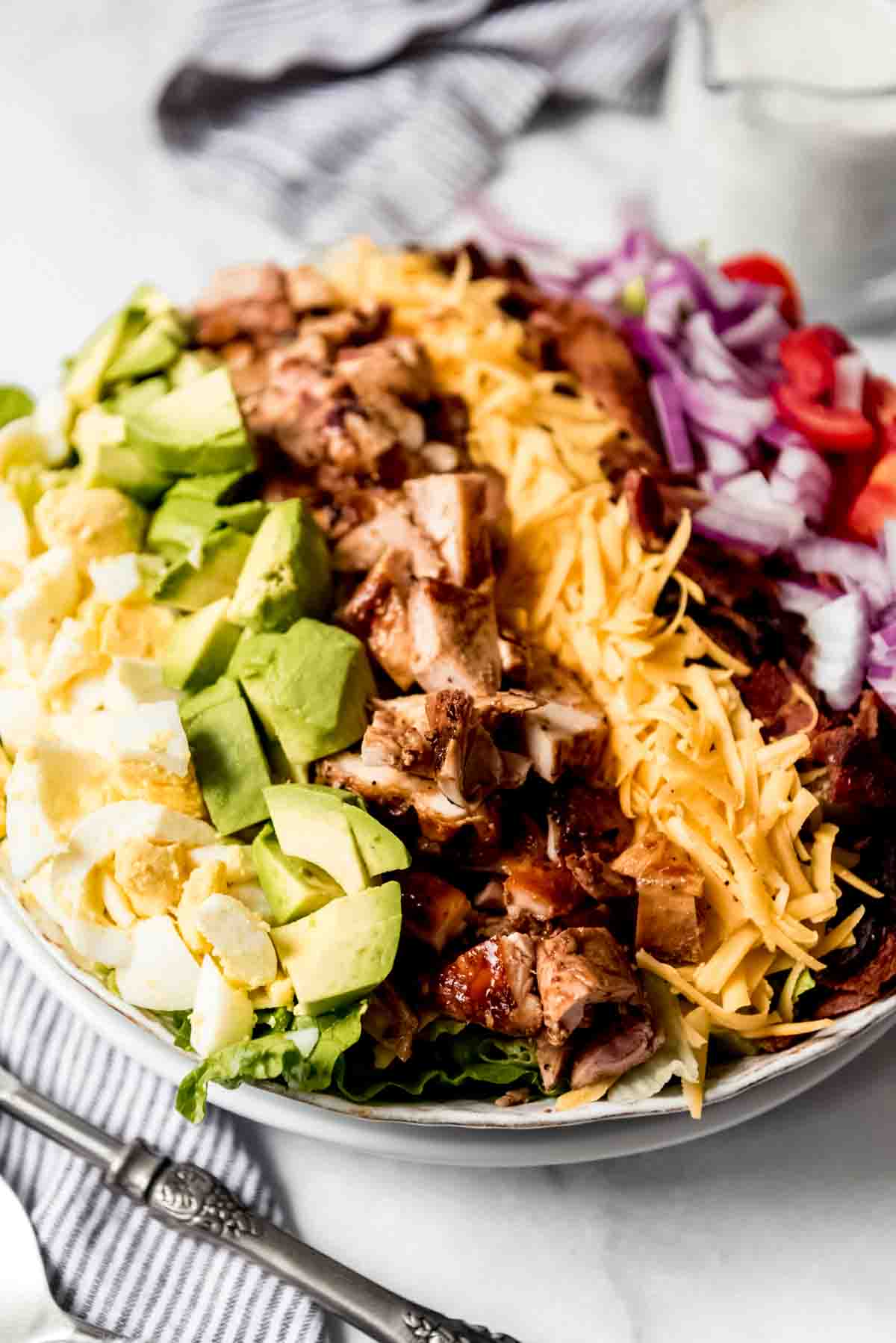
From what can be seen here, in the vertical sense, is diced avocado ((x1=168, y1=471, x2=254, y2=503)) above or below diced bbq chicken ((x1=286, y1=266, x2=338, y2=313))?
above

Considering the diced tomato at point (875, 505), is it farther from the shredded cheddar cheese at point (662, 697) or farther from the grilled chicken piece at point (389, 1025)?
the grilled chicken piece at point (389, 1025)

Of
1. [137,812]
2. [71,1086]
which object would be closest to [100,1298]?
[71,1086]

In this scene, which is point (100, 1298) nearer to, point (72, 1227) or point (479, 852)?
point (72, 1227)

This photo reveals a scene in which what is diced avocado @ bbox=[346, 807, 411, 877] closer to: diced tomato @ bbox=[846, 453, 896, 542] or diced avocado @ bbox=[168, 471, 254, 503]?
diced avocado @ bbox=[168, 471, 254, 503]

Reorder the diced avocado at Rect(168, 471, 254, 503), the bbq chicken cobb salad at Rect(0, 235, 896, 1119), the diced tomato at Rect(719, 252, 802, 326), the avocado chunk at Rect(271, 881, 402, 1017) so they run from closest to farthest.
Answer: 1. the avocado chunk at Rect(271, 881, 402, 1017)
2. the bbq chicken cobb salad at Rect(0, 235, 896, 1119)
3. the diced avocado at Rect(168, 471, 254, 503)
4. the diced tomato at Rect(719, 252, 802, 326)

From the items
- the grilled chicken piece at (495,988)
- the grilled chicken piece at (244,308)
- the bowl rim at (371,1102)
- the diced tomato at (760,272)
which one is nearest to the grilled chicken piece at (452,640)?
the grilled chicken piece at (495,988)

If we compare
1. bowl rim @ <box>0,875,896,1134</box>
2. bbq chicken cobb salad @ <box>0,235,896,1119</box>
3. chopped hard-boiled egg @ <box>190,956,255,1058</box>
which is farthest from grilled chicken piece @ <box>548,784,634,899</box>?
chopped hard-boiled egg @ <box>190,956,255,1058</box>

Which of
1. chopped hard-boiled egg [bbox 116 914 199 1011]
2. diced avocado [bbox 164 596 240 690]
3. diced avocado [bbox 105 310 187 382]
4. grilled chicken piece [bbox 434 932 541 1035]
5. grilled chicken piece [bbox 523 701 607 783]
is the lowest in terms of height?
grilled chicken piece [bbox 434 932 541 1035]

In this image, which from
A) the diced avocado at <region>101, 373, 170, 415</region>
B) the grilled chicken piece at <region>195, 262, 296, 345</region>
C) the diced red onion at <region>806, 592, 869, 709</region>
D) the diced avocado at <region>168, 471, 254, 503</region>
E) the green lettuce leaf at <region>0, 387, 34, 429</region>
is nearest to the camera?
the diced red onion at <region>806, 592, 869, 709</region>
